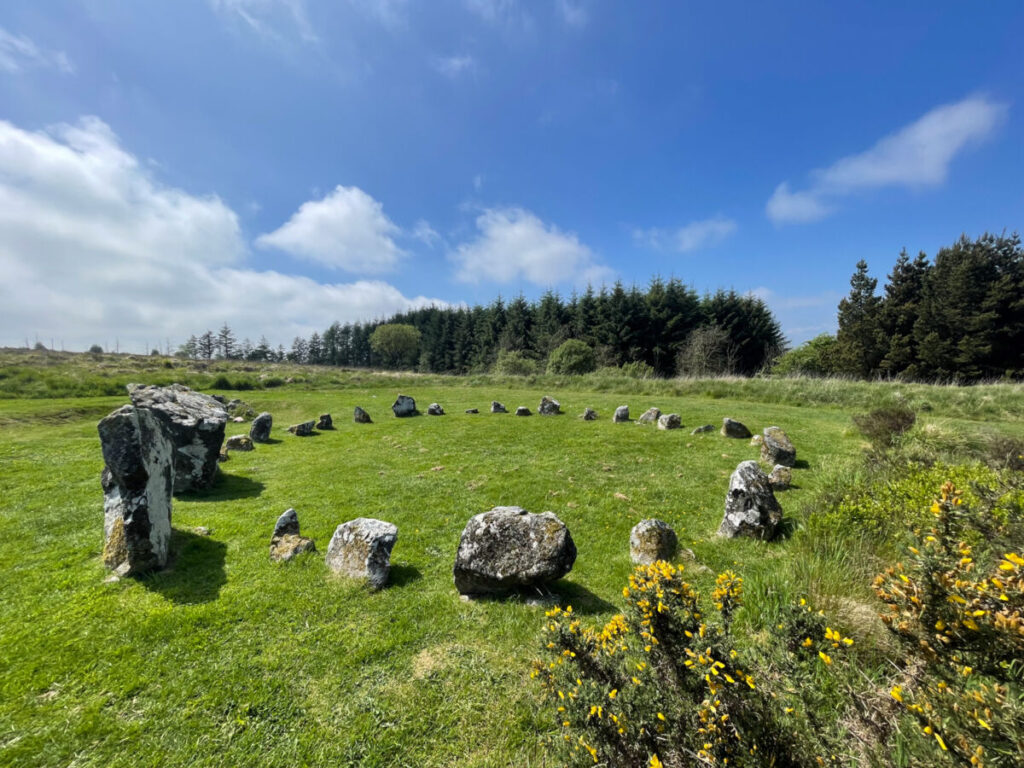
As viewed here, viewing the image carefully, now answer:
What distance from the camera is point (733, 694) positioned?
7.95 feet

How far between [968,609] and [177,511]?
11.8m

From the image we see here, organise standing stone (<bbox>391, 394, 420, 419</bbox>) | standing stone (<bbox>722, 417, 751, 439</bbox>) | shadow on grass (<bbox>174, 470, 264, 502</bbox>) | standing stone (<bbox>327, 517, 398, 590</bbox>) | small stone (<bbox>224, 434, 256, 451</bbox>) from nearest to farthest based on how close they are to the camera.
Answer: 1. standing stone (<bbox>327, 517, 398, 590</bbox>)
2. shadow on grass (<bbox>174, 470, 264, 502</bbox>)
3. standing stone (<bbox>722, 417, 751, 439</bbox>)
4. small stone (<bbox>224, 434, 256, 451</bbox>)
5. standing stone (<bbox>391, 394, 420, 419</bbox>)

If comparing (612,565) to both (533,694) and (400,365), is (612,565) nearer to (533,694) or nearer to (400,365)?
(533,694)

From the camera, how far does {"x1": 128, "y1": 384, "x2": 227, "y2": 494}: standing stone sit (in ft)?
32.4

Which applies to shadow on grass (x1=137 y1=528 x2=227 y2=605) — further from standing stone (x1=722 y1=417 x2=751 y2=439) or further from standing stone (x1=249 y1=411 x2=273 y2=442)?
standing stone (x1=722 y1=417 x2=751 y2=439)

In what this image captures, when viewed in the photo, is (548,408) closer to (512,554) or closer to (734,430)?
(734,430)

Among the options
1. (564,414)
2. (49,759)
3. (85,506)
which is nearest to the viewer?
(49,759)

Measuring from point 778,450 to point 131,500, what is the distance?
13.9 metres

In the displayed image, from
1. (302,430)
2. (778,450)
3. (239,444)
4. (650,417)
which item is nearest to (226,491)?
(239,444)

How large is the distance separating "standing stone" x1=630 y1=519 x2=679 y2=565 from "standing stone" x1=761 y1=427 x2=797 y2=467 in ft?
21.0

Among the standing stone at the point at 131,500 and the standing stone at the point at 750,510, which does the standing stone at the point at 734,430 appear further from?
the standing stone at the point at 131,500

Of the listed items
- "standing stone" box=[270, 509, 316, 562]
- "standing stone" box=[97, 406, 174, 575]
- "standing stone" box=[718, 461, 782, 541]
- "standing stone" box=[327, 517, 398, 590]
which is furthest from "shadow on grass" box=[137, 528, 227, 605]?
"standing stone" box=[718, 461, 782, 541]

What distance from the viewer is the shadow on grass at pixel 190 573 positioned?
5344 millimetres

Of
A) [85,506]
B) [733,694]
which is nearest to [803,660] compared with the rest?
[733,694]
